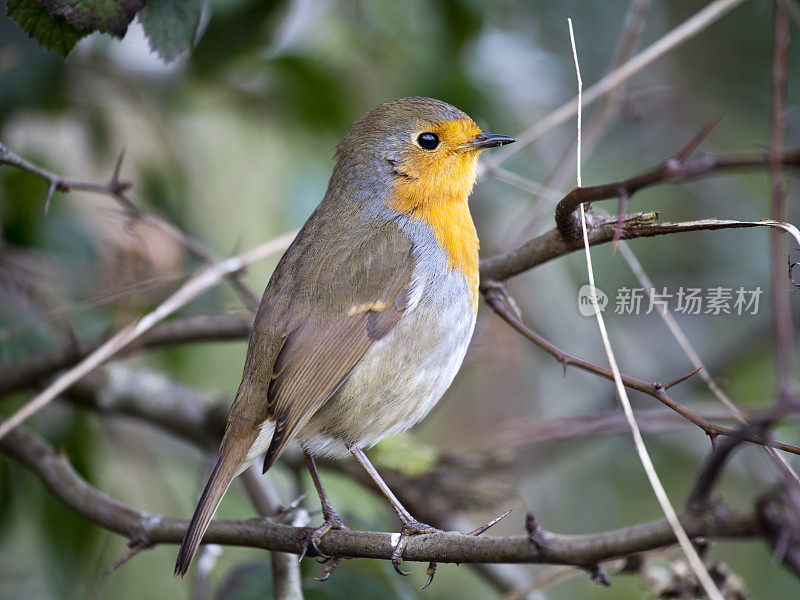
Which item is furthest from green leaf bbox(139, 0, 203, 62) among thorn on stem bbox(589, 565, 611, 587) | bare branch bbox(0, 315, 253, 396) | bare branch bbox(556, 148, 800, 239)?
thorn on stem bbox(589, 565, 611, 587)

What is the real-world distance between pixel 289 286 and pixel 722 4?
58.9 inches

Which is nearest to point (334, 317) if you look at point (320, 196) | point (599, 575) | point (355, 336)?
point (355, 336)

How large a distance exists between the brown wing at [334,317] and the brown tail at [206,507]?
0.53ft

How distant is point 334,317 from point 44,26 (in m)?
1.06

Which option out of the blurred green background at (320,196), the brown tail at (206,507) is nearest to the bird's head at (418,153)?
the blurred green background at (320,196)

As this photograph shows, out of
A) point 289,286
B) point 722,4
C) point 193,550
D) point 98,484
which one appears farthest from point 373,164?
point 98,484

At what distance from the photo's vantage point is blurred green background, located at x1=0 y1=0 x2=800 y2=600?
323cm

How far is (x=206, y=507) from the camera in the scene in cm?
210

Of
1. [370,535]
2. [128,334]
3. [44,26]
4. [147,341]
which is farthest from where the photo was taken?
[147,341]

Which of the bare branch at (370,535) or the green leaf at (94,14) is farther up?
the green leaf at (94,14)

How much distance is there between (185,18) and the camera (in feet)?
7.15

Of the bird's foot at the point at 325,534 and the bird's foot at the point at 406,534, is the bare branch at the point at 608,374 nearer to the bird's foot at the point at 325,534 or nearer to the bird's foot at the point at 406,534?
the bird's foot at the point at 406,534

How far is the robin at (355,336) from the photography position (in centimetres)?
237

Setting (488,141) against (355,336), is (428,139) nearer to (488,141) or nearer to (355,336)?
(488,141)
